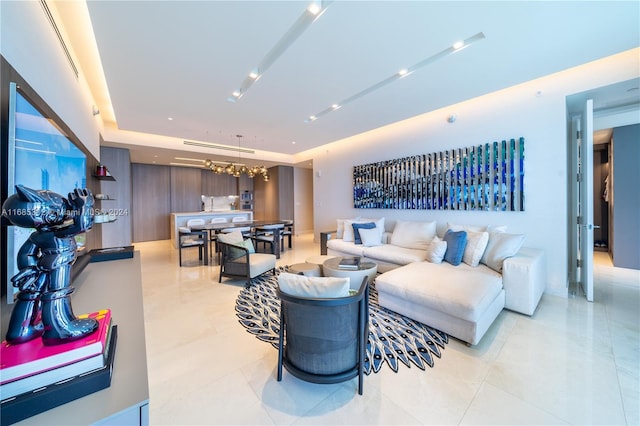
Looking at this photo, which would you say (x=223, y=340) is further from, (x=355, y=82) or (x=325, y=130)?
(x=325, y=130)

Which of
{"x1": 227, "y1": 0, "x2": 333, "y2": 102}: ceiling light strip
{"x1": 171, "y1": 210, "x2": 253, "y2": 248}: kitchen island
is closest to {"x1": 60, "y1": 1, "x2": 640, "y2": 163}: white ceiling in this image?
{"x1": 227, "y1": 0, "x2": 333, "y2": 102}: ceiling light strip

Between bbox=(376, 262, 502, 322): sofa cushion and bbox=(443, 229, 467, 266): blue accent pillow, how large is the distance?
15 centimetres

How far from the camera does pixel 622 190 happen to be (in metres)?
4.36

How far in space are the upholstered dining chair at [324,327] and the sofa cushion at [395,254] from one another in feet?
7.21

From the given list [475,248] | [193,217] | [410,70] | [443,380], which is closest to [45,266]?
[443,380]

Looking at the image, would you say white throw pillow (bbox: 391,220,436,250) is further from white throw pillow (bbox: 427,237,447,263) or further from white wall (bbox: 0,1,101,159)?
white wall (bbox: 0,1,101,159)

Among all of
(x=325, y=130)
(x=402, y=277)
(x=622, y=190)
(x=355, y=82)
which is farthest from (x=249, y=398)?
(x=622, y=190)

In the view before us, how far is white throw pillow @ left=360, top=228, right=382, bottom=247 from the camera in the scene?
15.0 ft

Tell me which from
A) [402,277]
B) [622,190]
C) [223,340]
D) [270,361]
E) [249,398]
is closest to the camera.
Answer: [249,398]

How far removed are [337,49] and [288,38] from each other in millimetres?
502

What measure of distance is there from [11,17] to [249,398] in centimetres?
257

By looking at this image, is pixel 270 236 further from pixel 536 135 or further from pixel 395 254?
pixel 536 135

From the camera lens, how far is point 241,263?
372 centimetres

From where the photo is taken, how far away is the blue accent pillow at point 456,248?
3.23m
